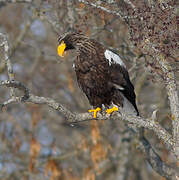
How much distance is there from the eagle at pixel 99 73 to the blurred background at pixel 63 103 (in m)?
0.38

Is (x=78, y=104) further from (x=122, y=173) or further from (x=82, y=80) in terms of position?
(x=82, y=80)

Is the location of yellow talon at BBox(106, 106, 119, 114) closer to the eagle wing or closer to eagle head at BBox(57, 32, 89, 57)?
the eagle wing

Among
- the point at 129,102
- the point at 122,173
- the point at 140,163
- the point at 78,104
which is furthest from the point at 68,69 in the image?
the point at 129,102

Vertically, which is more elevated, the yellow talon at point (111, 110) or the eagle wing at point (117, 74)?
the eagle wing at point (117, 74)

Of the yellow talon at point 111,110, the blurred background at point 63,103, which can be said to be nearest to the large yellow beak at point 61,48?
the blurred background at point 63,103

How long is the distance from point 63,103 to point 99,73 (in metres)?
3.37

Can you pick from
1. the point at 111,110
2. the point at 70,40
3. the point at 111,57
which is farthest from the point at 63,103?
the point at 111,57

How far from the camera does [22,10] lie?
39.0 ft

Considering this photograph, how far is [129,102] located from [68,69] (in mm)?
5438

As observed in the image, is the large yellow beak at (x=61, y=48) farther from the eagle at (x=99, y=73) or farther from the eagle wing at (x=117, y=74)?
the eagle wing at (x=117, y=74)

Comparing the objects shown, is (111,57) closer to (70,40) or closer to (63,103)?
(70,40)

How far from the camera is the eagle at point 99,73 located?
605cm

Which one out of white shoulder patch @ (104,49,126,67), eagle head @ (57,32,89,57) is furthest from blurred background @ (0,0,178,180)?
white shoulder patch @ (104,49,126,67)

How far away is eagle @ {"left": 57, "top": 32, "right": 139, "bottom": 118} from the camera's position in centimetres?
605
